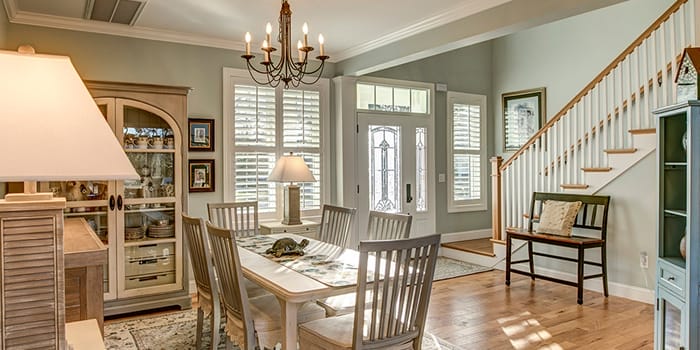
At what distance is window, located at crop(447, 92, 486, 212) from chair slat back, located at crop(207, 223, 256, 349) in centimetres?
475

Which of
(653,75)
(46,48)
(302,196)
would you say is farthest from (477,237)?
(46,48)

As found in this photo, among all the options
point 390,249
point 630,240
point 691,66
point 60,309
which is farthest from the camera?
point 630,240

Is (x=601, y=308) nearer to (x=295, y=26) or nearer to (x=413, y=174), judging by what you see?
(x=413, y=174)

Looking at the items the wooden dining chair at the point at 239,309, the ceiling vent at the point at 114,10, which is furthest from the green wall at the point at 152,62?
the wooden dining chair at the point at 239,309

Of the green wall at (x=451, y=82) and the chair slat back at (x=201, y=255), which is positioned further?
the green wall at (x=451, y=82)

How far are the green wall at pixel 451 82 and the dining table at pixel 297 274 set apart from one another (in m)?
3.68

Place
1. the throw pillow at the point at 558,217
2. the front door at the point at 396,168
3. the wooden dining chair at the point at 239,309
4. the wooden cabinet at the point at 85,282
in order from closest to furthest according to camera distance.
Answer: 1. the wooden cabinet at the point at 85,282
2. the wooden dining chair at the point at 239,309
3. the throw pillow at the point at 558,217
4. the front door at the point at 396,168

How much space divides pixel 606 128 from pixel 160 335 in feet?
14.6

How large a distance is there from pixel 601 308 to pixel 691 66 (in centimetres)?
249

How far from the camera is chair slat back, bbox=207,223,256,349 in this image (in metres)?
2.42

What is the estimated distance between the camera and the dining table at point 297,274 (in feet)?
7.70

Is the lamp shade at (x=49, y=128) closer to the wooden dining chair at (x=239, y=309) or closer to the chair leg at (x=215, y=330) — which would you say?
the wooden dining chair at (x=239, y=309)

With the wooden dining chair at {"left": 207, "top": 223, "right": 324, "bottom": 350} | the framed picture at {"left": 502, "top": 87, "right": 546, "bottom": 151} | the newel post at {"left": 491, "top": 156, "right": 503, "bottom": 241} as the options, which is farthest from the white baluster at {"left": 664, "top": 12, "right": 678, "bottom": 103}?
the wooden dining chair at {"left": 207, "top": 223, "right": 324, "bottom": 350}

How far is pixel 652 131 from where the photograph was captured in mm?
4215
